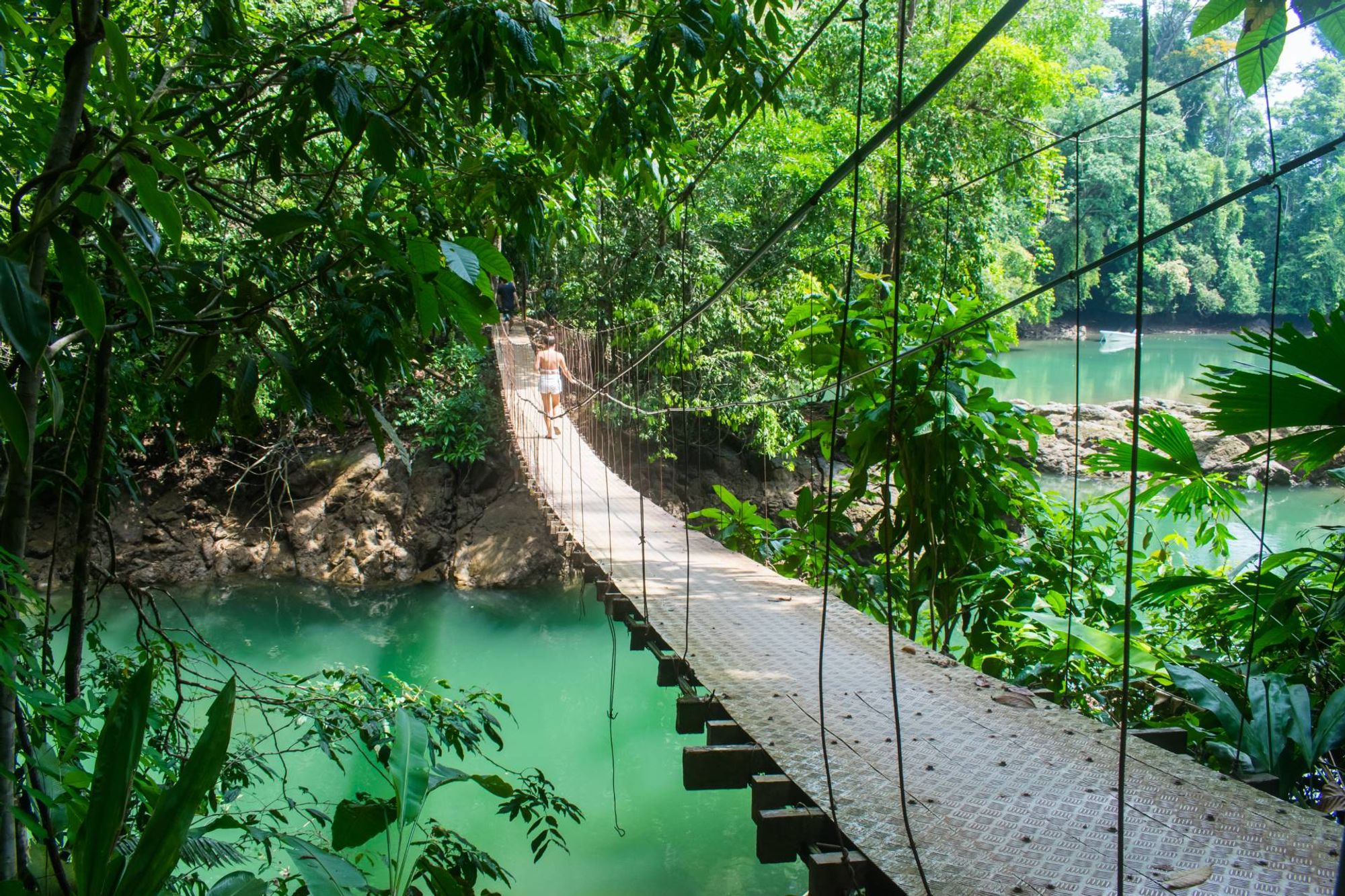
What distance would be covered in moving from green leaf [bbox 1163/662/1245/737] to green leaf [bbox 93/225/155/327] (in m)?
1.56

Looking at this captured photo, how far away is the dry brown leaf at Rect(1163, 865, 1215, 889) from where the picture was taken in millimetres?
1023

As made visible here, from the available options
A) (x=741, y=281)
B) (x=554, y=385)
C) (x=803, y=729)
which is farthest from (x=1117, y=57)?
(x=803, y=729)

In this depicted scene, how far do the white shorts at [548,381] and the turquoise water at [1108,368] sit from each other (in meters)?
7.81

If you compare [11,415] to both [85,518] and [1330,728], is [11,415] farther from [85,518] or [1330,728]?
[1330,728]

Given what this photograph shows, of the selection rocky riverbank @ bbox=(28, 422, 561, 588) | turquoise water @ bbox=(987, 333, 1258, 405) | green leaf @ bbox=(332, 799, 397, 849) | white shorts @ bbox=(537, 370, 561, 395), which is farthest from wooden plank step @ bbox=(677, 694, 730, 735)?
turquoise water @ bbox=(987, 333, 1258, 405)

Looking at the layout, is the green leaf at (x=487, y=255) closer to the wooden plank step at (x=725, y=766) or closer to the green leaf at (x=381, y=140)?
the green leaf at (x=381, y=140)

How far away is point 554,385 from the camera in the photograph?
508 cm

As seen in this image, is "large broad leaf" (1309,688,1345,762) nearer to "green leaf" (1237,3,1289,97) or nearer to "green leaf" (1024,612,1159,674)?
"green leaf" (1024,612,1159,674)

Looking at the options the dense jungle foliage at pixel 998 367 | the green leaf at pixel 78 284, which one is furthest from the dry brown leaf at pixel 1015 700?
the green leaf at pixel 78 284

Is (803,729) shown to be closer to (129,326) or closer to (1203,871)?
(1203,871)

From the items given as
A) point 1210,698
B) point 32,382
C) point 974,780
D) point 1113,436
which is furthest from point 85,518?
point 1113,436

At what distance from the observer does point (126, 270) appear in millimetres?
669

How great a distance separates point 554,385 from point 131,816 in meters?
3.77

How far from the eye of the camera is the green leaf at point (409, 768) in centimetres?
100
